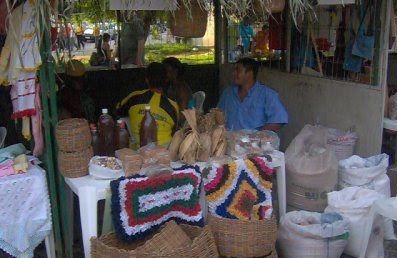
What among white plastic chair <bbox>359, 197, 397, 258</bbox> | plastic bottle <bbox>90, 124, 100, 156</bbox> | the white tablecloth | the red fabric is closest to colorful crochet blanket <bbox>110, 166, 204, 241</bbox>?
plastic bottle <bbox>90, 124, 100, 156</bbox>

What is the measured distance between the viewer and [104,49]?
6.52 meters

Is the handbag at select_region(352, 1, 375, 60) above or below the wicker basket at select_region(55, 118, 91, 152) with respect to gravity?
above

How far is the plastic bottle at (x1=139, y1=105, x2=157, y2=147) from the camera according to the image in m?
3.08

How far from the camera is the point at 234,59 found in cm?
644

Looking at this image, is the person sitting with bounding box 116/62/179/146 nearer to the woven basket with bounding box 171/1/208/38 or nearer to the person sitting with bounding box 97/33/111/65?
the woven basket with bounding box 171/1/208/38

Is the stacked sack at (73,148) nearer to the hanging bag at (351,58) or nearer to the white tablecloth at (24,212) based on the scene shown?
the white tablecloth at (24,212)

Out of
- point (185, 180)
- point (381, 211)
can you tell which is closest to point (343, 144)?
point (381, 211)

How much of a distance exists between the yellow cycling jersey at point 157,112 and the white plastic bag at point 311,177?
93cm

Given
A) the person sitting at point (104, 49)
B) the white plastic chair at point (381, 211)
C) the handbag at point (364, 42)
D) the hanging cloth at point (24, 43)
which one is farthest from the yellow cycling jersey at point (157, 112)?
the person sitting at point (104, 49)

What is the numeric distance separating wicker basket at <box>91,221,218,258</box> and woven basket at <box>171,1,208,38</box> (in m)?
1.55

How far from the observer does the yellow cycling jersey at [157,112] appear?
138 inches

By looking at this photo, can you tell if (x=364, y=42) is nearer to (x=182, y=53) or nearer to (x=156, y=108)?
(x=156, y=108)

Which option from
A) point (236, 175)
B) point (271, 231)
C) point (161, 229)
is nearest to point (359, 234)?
point (271, 231)

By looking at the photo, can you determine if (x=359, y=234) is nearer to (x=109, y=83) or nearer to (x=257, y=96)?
(x=257, y=96)
